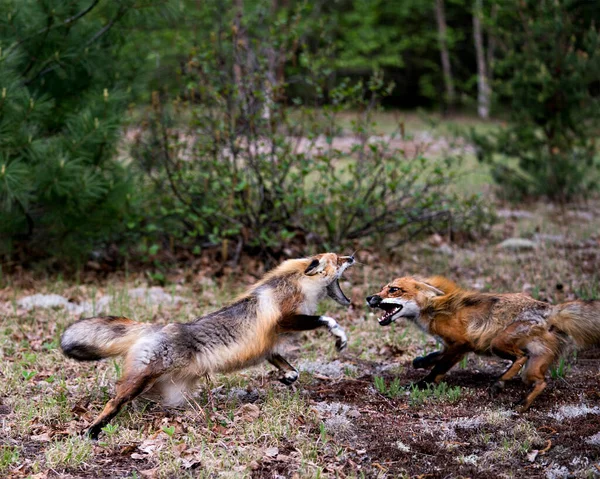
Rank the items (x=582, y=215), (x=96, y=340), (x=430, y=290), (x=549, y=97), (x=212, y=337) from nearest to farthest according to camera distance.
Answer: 1. (x=96, y=340)
2. (x=212, y=337)
3. (x=430, y=290)
4. (x=582, y=215)
5. (x=549, y=97)

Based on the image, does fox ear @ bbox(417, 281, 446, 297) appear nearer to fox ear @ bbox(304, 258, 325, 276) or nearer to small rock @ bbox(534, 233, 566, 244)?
fox ear @ bbox(304, 258, 325, 276)

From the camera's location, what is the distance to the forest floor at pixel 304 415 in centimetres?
462

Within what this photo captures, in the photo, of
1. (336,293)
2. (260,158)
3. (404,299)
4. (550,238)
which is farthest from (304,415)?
(550,238)

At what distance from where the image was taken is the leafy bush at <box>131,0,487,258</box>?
9617mm

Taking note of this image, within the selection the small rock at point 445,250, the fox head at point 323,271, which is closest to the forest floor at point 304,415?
the fox head at point 323,271

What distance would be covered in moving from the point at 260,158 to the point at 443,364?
4.72 m

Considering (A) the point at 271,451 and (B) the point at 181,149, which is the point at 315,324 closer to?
(A) the point at 271,451

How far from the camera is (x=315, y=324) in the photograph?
5.67m

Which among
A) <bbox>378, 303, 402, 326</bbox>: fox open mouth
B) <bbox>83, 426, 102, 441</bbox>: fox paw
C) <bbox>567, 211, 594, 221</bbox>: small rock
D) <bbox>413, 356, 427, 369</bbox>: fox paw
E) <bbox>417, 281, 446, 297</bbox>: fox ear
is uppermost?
<bbox>417, 281, 446, 297</bbox>: fox ear

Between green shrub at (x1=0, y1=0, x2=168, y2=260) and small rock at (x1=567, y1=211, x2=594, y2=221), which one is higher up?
green shrub at (x1=0, y1=0, x2=168, y2=260)

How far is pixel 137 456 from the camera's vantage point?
15.6ft

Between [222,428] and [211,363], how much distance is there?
512mm

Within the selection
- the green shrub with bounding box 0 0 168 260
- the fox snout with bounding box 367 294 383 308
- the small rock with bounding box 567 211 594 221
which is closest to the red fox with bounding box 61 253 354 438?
the fox snout with bounding box 367 294 383 308

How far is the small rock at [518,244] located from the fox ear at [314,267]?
6.29 meters
